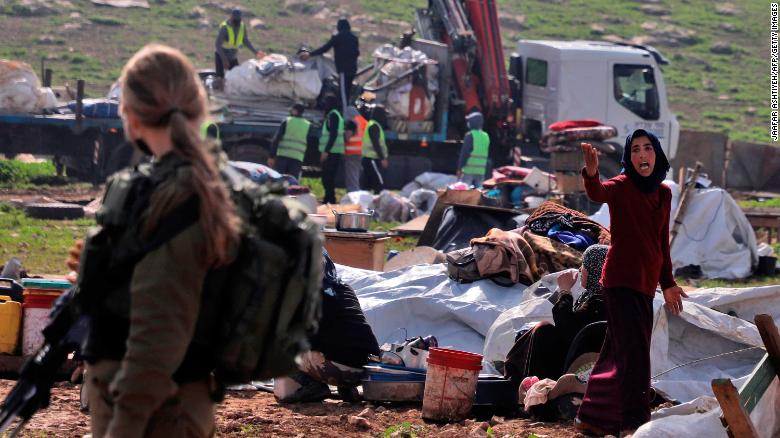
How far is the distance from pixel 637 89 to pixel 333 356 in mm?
14652

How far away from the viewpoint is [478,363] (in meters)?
6.70

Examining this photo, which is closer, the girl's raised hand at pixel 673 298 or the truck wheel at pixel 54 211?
the girl's raised hand at pixel 673 298

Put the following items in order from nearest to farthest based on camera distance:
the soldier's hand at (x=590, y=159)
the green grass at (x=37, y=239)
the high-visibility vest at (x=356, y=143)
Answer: the soldier's hand at (x=590, y=159), the green grass at (x=37, y=239), the high-visibility vest at (x=356, y=143)

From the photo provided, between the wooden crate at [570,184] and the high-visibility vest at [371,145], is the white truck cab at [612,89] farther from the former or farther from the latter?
the wooden crate at [570,184]

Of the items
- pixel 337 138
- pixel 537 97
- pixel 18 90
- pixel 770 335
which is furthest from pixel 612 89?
pixel 770 335

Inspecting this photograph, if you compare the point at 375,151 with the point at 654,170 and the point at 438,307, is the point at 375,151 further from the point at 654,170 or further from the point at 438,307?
the point at 654,170

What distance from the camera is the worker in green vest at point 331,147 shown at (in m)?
18.4

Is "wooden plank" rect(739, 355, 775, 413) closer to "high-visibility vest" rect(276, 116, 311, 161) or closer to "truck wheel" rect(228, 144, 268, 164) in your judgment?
"high-visibility vest" rect(276, 116, 311, 161)

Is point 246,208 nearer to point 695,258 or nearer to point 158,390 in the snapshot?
point 158,390

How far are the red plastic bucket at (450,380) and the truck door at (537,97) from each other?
1467 centimetres

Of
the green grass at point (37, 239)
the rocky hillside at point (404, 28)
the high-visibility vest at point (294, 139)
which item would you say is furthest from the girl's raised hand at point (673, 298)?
the rocky hillside at point (404, 28)

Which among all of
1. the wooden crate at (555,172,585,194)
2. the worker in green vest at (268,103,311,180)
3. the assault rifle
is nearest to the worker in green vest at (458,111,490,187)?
the worker in green vest at (268,103,311,180)

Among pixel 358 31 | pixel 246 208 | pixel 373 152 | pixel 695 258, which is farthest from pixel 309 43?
pixel 246 208

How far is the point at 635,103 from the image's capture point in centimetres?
2083
